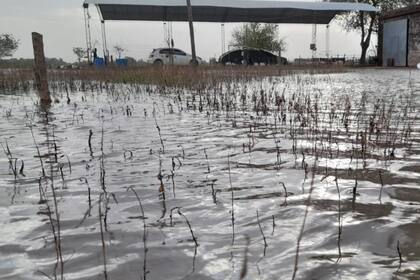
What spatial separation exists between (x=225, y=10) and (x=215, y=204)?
34.6 meters

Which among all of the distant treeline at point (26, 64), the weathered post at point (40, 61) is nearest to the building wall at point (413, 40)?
the distant treeline at point (26, 64)

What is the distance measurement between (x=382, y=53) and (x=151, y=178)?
39810 millimetres

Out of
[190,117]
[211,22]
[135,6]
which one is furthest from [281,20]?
[190,117]

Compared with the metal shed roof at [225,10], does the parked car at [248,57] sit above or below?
below

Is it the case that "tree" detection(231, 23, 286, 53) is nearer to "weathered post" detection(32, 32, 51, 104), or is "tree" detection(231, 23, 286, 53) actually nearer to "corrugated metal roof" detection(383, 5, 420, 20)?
"corrugated metal roof" detection(383, 5, 420, 20)

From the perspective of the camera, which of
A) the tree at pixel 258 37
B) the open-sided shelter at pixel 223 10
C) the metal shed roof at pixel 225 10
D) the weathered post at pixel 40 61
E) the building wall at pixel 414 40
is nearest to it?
the weathered post at pixel 40 61

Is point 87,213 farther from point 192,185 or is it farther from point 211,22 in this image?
point 211,22

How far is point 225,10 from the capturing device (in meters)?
36.2

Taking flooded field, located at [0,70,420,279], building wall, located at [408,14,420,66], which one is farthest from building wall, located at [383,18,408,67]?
flooded field, located at [0,70,420,279]

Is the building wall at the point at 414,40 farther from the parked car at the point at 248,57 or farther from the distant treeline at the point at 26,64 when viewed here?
the distant treeline at the point at 26,64

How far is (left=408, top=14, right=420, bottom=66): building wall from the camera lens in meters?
34.1

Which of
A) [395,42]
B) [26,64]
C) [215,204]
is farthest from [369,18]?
[215,204]

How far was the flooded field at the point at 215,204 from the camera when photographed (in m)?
2.42

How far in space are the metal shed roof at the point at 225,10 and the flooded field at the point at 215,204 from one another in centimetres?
2738
